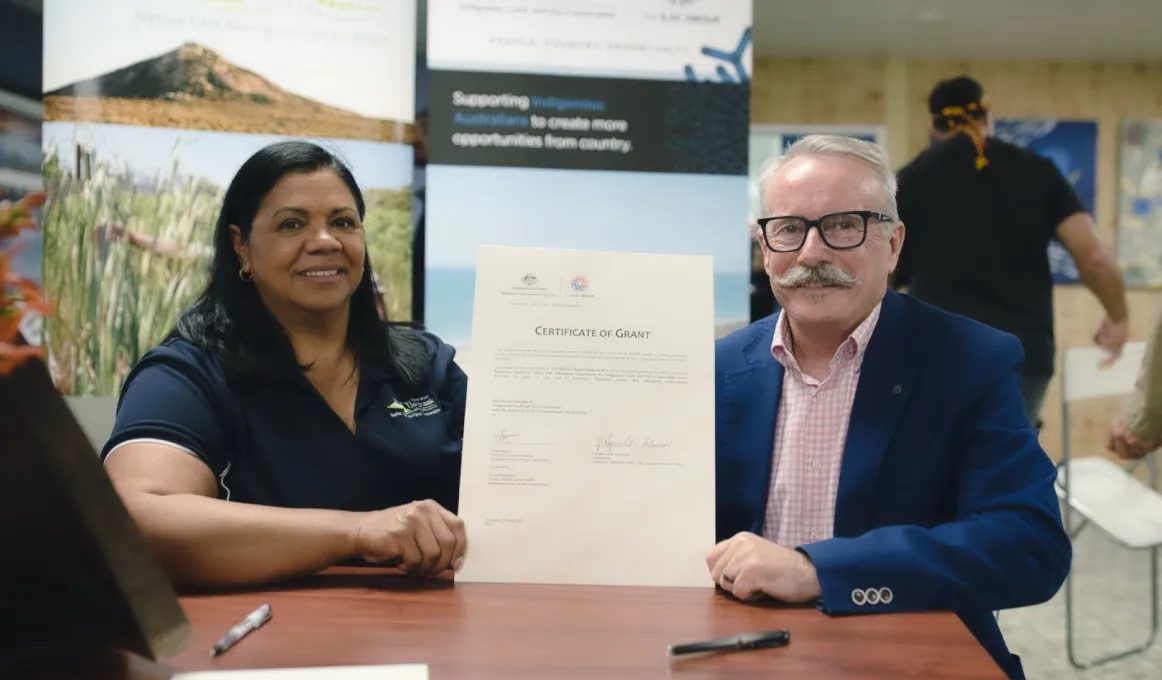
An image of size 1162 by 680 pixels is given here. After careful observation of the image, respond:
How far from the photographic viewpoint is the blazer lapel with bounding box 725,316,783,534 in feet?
5.04

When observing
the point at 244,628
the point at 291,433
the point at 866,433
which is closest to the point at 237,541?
the point at 244,628

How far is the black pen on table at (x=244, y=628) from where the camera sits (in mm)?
1021

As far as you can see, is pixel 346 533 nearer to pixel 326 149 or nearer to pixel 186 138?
pixel 326 149

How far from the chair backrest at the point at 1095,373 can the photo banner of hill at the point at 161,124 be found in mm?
2681

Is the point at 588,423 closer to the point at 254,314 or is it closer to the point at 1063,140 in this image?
the point at 254,314

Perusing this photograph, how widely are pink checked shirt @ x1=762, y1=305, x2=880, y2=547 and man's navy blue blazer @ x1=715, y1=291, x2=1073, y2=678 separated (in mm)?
23

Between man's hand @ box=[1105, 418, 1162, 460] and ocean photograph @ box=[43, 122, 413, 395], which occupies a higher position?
ocean photograph @ box=[43, 122, 413, 395]

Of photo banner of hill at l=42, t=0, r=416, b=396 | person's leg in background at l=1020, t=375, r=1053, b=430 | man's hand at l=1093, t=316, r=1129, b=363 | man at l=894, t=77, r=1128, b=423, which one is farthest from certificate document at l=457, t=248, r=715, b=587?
man's hand at l=1093, t=316, r=1129, b=363

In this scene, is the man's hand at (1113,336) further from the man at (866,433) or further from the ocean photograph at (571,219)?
the man at (866,433)

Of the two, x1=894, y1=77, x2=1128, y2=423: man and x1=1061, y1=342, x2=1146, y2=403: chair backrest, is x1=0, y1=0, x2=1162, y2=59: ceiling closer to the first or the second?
x1=894, y1=77, x2=1128, y2=423: man

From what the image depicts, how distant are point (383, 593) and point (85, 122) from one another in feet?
7.70

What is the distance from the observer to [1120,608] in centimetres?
421

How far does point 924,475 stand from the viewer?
1.45 metres

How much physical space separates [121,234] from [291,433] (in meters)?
1.73
